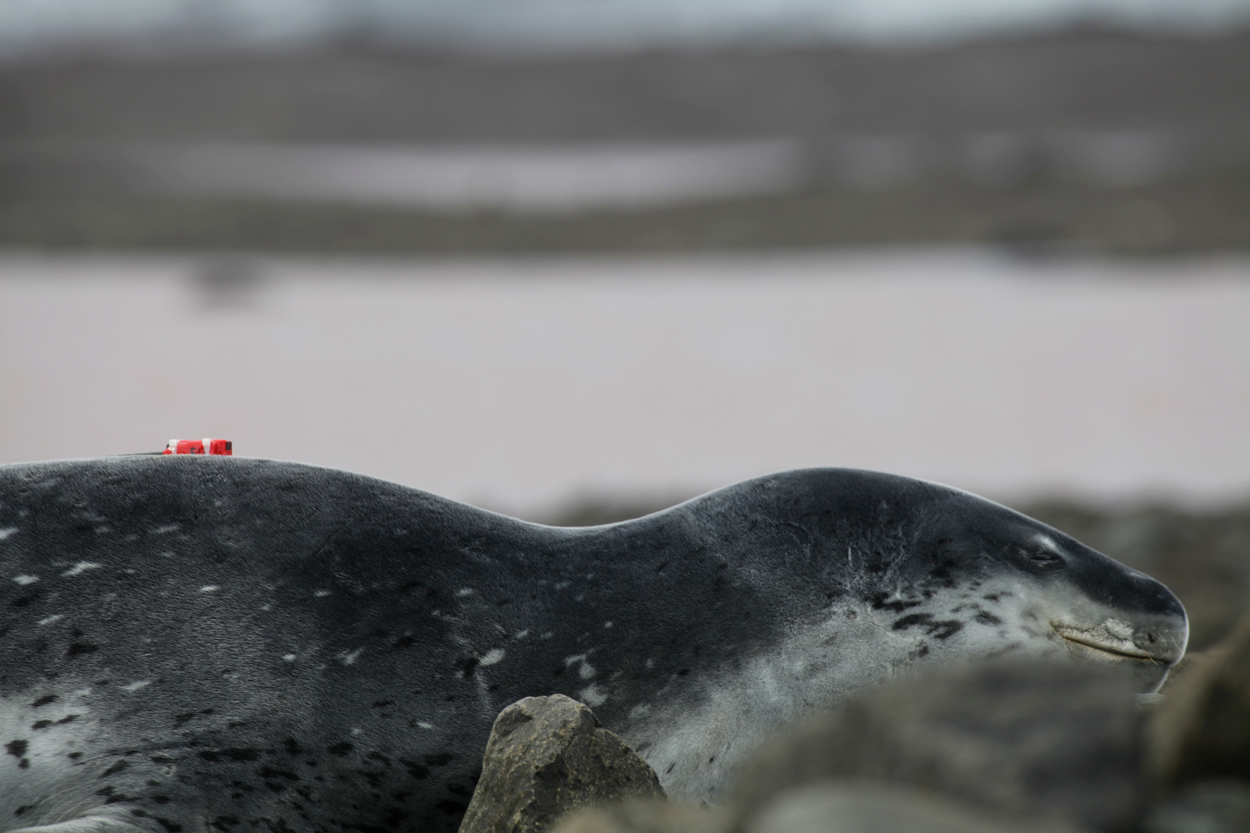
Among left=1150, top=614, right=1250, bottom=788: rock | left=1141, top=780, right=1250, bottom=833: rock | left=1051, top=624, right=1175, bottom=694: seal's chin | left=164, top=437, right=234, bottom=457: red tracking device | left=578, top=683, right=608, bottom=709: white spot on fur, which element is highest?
left=164, top=437, right=234, bottom=457: red tracking device

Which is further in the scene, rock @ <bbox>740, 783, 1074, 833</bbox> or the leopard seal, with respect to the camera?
the leopard seal

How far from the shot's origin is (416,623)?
2.54m

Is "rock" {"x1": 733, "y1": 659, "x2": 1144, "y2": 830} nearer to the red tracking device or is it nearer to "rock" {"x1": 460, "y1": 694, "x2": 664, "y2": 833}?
"rock" {"x1": 460, "y1": 694, "x2": 664, "y2": 833}

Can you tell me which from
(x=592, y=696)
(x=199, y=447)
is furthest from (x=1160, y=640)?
(x=199, y=447)

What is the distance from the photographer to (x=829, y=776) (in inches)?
56.6

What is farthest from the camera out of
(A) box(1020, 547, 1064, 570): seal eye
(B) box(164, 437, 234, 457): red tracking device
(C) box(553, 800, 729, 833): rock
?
(B) box(164, 437, 234, 457): red tracking device

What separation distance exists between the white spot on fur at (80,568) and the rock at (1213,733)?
2007 millimetres

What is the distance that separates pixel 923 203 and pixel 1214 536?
1789 centimetres

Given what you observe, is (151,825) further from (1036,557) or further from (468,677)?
(1036,557)

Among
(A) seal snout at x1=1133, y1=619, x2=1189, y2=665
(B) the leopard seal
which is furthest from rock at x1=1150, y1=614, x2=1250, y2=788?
(A) seal snout at x1=1133, y1=619, x2=1189, y2=665

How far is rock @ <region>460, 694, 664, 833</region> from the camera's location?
2.05m

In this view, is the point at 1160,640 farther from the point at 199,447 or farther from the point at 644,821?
the point at 199,447

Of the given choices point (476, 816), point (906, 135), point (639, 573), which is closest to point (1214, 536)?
point (639, 573)

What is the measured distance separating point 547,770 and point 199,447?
1.35 meters
